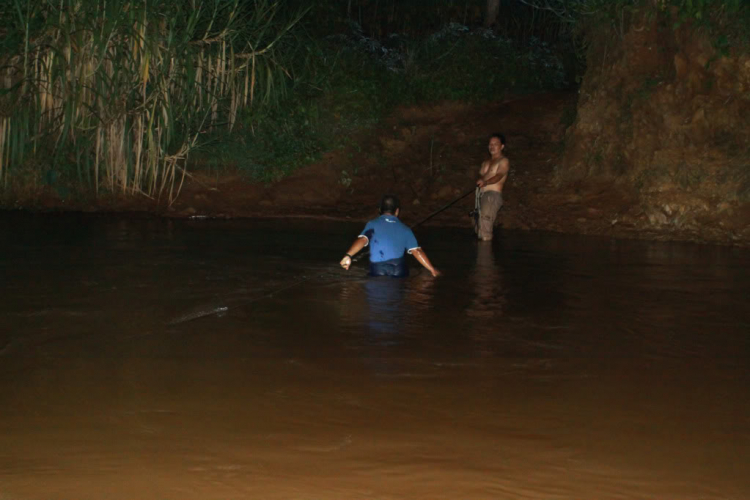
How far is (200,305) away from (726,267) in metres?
6.09

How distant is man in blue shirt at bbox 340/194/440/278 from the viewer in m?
9.08

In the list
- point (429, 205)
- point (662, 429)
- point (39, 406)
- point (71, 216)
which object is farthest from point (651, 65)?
point (39, 406)

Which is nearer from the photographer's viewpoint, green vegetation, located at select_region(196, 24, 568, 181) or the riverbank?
the riverbank

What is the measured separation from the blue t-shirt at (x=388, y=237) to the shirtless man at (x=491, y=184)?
3461 millimetres

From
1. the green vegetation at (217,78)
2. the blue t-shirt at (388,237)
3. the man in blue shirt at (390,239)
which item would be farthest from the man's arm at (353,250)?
the green vegetation at (217,78)

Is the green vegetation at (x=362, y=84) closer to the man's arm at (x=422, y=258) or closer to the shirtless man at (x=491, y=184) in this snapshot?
the shirtless man at (x=491, y=184)

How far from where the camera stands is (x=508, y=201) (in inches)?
611

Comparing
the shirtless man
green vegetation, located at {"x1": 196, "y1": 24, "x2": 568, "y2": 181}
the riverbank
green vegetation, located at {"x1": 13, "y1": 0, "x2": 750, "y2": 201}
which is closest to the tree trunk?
green vegetation, located at {"x1": 13, "y1": 0, "x2": 750, "y2": 201}

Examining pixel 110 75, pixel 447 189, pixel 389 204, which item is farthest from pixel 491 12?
pixel 389 204

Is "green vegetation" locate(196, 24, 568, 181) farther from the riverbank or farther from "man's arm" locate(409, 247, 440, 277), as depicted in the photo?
"man's arm" locate(409, 247, 440, 277)

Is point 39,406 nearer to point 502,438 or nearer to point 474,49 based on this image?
point 502,438

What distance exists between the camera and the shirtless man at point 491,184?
41.1 ft

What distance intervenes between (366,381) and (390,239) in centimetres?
384

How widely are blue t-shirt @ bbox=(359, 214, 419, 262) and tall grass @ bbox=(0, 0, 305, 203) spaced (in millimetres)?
4977
